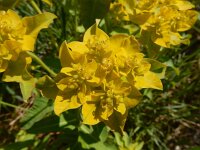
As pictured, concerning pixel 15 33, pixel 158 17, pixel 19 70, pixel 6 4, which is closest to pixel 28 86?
pixel 19 70

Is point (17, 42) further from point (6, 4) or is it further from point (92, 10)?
point (92, 10)

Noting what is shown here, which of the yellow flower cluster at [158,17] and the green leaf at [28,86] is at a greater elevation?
the yellow flower cluster at [158,17]

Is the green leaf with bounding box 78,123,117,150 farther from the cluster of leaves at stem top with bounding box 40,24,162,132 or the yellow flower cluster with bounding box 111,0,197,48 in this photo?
the yellow flower cluster with bounding box 111,0,197,48

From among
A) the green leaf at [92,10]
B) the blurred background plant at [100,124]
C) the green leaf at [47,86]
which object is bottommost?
the blurred background plant at [100,124]

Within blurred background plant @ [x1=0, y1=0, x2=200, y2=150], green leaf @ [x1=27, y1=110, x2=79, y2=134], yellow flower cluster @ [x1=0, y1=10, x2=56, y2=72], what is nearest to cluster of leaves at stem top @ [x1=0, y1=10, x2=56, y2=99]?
yellow flower cluster @ [x1=0, y1=10, x2=56, y2=72]

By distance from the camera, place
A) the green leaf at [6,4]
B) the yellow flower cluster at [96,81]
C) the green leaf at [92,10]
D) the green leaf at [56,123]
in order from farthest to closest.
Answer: the green leaf at [56,123] → the green leaf at [92,10] → the green leaf at [6,4] → the yellow flower cluster at [96,81]

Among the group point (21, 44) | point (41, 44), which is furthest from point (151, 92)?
point (21, 44)

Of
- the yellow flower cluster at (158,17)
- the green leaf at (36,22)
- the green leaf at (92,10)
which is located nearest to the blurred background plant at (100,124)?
the green leaf at (92,10)

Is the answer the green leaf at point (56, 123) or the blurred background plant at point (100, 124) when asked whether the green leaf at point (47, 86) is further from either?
the green leaf at point (56, 123)
